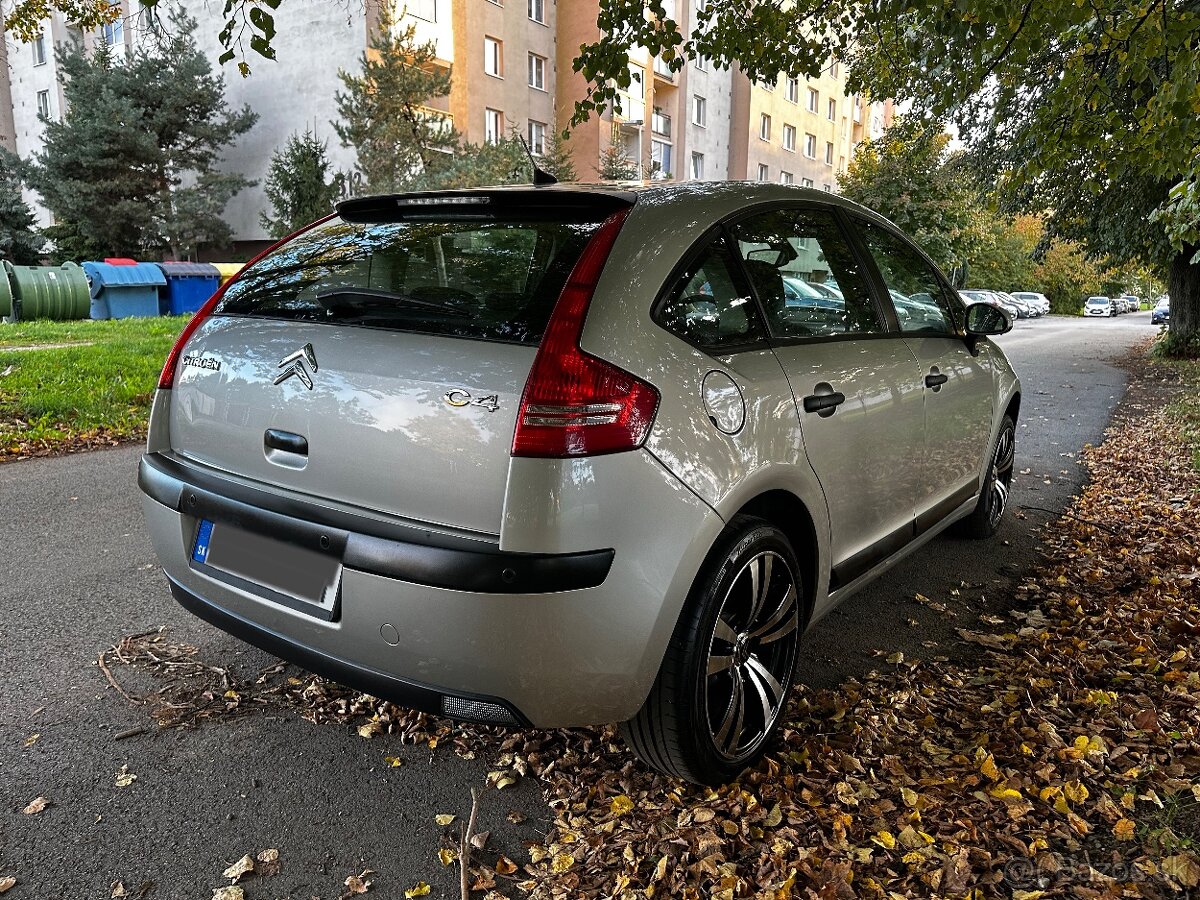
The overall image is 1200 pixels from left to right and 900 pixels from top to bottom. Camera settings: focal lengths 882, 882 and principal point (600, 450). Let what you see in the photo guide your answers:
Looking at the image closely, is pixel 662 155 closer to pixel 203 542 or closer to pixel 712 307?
pixel 712 307

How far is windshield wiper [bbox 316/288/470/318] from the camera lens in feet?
7.79

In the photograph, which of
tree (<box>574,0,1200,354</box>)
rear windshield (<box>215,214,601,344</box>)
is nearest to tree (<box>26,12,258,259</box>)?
tree (<box>574,0,1200,354</box>)

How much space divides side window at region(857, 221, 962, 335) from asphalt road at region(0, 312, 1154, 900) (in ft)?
4.27

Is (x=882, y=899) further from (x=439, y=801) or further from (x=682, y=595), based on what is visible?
(x=439, y=801)

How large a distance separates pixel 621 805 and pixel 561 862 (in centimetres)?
28

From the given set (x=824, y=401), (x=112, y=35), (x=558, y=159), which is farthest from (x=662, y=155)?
(x=824, y=401)

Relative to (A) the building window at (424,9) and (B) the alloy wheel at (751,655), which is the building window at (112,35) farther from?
(B) the alloy wheel at (751,655)

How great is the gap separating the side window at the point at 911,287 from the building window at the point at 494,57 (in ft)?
96.8

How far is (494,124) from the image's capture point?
31172 millimetres

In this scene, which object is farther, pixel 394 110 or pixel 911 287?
pixel 394 110

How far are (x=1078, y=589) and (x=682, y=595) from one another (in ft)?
9.76

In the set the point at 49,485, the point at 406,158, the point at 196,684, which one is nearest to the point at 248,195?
the point at 406,158

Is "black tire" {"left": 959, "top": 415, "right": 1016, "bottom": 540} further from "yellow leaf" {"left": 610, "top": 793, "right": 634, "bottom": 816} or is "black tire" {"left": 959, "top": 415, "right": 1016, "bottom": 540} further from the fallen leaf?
the fallen leaf

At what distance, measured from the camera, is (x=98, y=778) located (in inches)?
102
